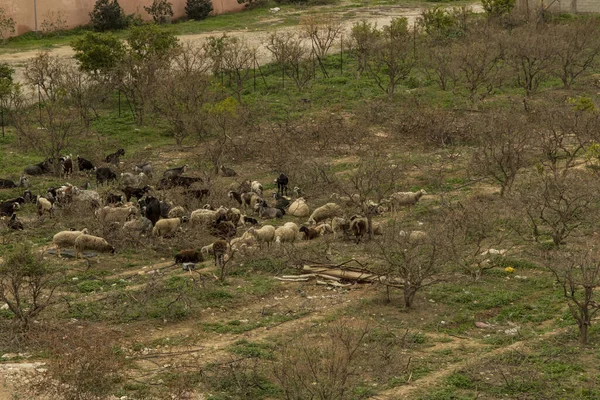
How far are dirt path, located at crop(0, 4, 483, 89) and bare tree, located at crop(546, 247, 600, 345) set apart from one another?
2041cm

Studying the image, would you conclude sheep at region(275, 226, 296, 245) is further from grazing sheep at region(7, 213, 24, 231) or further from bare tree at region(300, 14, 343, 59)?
bare tree at region(300, 14, 343, 59)

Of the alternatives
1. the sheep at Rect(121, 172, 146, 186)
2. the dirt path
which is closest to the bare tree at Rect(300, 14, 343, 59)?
the dirt path

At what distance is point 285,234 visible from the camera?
58.1 feet

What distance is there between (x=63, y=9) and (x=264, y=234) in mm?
23936

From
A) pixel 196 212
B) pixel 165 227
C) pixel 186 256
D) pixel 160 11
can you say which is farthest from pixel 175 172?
pixel 160 11

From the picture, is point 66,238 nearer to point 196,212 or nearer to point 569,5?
point 196,212

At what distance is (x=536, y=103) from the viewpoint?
2827 centimetres

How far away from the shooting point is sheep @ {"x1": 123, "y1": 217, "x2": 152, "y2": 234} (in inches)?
700

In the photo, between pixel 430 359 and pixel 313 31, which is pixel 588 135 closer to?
pixel 430 359

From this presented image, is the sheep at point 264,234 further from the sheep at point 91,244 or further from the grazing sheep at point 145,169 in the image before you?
the grazing sheep at point 145,169

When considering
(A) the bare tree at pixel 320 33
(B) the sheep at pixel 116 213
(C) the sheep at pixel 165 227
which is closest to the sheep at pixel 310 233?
(C) the sheep at pixel 165 227

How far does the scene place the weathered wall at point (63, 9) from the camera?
37031mm

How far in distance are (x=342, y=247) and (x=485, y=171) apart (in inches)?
172

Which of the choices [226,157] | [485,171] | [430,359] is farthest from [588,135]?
[430,359]
